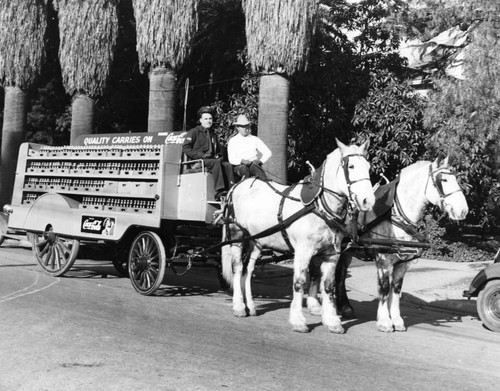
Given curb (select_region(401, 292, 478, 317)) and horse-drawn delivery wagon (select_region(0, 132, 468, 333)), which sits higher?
horse-drawn delivery wagon (select_region(0, 132, 468, 333))

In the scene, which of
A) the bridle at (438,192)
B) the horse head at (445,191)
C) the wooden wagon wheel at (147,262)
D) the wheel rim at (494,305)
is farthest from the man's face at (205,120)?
the wheel rim at (494,305)

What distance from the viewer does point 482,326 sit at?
888cm

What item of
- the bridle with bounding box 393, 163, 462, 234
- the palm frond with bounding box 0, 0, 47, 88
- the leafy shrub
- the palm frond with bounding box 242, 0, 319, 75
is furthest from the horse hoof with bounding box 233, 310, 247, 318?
the palm frond with bounding box 0, 0, 47, 88

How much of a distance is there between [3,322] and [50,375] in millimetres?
2302

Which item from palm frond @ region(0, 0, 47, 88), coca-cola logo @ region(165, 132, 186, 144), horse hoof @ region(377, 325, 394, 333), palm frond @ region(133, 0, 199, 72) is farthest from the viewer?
palm frond @ region(0, 0, 47, 88)

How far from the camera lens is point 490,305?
853 centimetres

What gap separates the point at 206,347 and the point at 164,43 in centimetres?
1104

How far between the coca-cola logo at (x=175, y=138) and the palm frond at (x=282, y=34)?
448 centimetres

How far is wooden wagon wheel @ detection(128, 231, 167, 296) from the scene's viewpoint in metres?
9.18

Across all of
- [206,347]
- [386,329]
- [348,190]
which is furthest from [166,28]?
[206,347]

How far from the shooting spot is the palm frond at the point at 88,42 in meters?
18.2

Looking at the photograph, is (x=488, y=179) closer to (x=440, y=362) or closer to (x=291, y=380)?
(x=440, y=362)

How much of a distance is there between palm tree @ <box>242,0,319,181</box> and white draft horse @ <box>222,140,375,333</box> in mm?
5050

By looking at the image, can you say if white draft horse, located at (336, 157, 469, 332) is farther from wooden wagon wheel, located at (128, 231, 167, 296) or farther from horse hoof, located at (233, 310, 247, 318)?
wooden wagon wheel, located at (128, 231, 167, 296)
